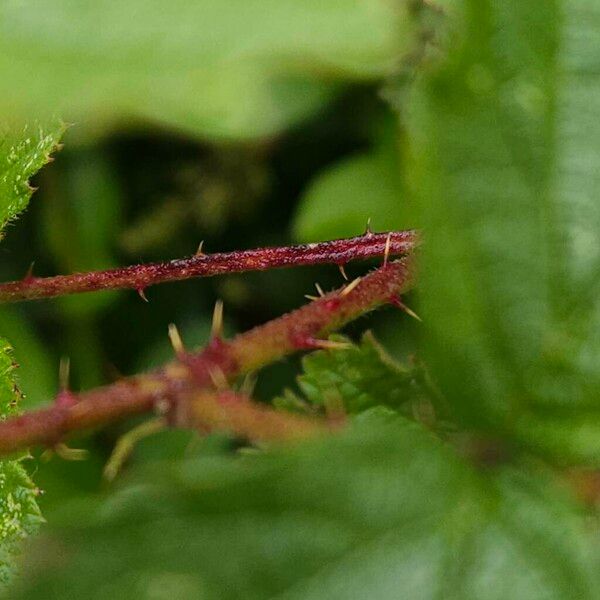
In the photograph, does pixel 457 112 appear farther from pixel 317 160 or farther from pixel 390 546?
pixel 317 160

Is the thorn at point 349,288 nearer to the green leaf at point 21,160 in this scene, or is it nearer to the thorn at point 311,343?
the thorn at point 311,343

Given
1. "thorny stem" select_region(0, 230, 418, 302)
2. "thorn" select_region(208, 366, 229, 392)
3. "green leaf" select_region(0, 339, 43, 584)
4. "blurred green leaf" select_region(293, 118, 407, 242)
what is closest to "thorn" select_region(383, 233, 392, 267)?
"thorny stem" select_region(0, 230, 418, 302)

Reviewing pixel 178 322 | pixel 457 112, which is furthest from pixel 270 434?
pixel 178 322

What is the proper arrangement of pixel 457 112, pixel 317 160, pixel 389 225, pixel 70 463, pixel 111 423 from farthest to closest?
pixel 317 160 → pixel 70 463 → pixel 389 225 → pixel 111 423 → pixel 457 112

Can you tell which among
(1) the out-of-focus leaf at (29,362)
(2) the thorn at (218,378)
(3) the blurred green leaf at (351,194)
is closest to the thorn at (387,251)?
(2) the thorn at (218,378)

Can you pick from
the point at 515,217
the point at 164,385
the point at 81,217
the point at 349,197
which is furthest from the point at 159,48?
the point at 81,217

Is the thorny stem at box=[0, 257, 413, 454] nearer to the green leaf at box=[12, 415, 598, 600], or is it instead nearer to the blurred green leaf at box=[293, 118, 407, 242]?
the green leaf at box=[12, 415, 598, 600]

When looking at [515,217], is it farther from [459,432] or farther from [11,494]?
[11,494]
